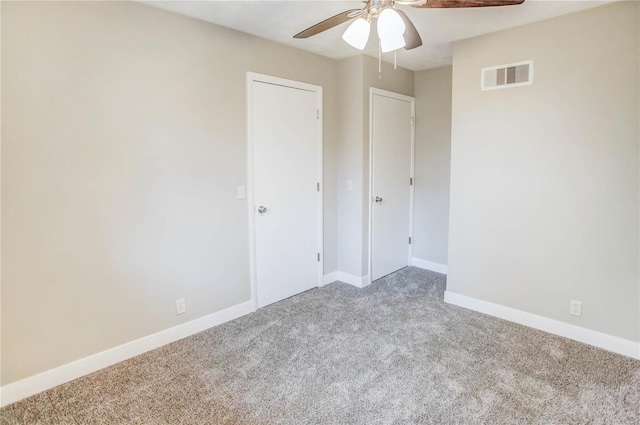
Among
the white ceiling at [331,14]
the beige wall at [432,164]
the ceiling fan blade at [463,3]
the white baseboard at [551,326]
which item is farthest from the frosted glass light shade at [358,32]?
the white baseboard at [551,326]

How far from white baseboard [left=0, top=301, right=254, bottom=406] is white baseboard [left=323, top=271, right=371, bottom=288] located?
109cm

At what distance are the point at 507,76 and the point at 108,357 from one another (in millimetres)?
3575

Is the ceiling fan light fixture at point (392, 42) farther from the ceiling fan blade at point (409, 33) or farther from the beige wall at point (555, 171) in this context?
the beige wall at point (555, 171)

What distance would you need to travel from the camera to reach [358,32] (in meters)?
2.04

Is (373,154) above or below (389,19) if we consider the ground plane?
below

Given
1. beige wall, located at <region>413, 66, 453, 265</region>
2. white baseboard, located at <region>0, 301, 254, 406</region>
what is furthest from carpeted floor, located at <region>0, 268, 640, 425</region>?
beige wall, located at <region>413, 66, 453, 265</region>

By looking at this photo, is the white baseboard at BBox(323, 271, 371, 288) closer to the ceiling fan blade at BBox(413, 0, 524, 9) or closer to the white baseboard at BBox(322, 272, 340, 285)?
the white baseboard at BBox(322, 272, 340, 285)

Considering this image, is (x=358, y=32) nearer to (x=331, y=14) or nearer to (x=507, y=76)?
(x=331, y=14)

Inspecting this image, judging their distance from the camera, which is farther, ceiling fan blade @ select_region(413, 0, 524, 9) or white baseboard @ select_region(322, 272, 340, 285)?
white baseboard @ select_region(322, 272, 340, 285)

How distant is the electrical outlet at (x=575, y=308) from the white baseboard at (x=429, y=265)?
5.26 ft

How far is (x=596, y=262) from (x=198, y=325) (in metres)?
3.02

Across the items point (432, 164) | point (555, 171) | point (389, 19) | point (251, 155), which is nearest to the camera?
point (389, 19)

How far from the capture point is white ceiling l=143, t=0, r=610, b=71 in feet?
8.00

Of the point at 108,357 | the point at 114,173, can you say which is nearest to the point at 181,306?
the point at 108,357
